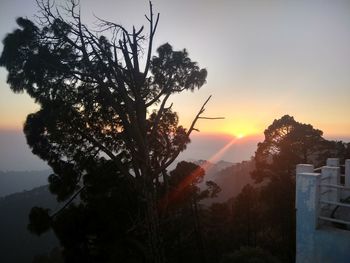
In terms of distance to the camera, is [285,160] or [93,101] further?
[285,160]

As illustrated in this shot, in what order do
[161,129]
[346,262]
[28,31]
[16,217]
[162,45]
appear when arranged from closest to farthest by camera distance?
1. [346,262]
2. [28,31]
3. [162,45]
4. [161,129]
5. [16,217]

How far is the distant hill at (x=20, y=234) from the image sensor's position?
8900 cm

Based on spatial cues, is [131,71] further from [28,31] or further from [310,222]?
[310,222]

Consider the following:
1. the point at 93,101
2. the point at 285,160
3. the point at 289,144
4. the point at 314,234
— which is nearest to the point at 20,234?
the point at 285,160

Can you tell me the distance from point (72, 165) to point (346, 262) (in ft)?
31.9

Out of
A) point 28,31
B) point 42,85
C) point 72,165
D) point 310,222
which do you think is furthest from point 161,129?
point 310,222

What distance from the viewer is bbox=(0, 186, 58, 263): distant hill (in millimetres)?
89000

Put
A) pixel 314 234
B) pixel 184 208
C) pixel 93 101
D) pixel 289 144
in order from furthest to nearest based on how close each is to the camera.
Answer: pixel 184 208 < pixel 289 144 < pixel 93 101 < pixel 314 234

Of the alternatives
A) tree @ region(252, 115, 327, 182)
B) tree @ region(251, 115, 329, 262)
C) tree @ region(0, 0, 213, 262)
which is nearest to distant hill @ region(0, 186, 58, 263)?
tree @ region(251, 115, 329, 262)

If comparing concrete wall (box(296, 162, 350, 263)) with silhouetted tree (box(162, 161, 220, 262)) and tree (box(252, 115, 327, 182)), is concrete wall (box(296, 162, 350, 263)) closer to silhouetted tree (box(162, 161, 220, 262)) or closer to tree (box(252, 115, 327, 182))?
silhouetted tree (box(162, 161, 220, 262))

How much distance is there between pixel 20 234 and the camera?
99562 mm

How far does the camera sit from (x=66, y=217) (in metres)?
13.2

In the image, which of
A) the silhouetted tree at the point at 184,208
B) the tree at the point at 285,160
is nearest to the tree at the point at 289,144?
the tree at the point at 285,160

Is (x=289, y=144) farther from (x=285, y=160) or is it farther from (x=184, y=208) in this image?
(x=184, y=208)
